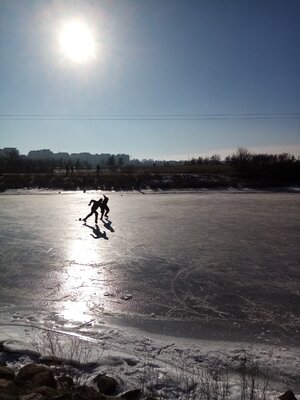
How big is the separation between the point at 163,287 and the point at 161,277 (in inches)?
21.5

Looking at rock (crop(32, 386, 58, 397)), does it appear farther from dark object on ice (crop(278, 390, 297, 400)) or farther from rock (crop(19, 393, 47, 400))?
dark object on ice (crop(278, 390, 297, 400))

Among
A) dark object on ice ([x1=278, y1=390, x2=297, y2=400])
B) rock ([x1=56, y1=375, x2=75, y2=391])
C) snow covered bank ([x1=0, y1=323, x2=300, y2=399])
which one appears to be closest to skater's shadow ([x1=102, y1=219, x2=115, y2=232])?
snow covered bank ([x1=0, y1=323, x2=300, y2=399])

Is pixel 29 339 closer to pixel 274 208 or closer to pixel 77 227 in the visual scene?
pixel 77 227

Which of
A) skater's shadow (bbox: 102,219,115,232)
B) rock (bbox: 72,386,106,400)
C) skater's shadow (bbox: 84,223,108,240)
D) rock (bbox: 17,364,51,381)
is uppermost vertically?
skater's shadow (bbox: 102,219,115,232)

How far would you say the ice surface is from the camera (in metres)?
4.87

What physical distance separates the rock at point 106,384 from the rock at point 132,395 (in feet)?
0.51

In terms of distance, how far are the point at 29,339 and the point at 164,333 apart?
167 centimetres

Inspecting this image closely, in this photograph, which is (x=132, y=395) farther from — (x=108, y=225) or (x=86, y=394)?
(x=108, y=225)

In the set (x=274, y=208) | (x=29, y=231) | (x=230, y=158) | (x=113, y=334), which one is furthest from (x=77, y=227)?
(x=230, y=158)

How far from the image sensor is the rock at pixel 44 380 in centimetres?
351

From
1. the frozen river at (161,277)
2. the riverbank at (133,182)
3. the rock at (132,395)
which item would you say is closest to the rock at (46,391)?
the rock at (132,395)

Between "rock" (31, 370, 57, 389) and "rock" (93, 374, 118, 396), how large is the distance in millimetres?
406

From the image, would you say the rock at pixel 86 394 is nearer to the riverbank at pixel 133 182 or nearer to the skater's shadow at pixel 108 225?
the skater's shadow at pixel 108 225

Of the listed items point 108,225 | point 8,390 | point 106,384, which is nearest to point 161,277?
point 106,384
